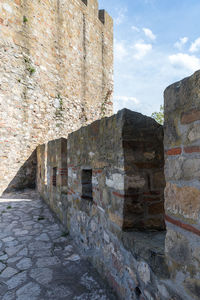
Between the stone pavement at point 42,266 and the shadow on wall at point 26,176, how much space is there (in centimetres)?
285

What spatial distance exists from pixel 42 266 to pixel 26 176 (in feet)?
16.8

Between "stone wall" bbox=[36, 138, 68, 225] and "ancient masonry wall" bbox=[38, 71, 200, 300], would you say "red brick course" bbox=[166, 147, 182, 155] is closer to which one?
"ancient masonry wall" bbox=[38, 71, 200, 300]

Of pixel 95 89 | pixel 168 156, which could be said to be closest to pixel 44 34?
pixel 95 89

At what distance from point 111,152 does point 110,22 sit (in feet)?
39.6

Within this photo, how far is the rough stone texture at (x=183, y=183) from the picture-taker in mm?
960

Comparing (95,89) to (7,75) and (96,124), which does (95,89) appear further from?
(96,124)

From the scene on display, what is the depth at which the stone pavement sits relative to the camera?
6.25 feet

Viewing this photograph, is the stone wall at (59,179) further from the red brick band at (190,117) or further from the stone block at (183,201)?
the red brick band at (190,117)

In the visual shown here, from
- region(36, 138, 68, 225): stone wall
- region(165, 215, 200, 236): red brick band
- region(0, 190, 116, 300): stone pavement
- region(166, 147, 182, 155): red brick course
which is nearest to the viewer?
region(165, 215, 200, 236): red brick band

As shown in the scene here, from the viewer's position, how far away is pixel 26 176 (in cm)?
716

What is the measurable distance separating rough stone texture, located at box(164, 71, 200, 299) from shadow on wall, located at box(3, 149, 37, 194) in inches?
257

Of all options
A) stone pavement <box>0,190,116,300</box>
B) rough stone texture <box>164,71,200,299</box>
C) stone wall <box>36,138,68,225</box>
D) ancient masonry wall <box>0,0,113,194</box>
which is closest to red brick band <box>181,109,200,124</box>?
rough stone texture <box>164,71,200,299</box>

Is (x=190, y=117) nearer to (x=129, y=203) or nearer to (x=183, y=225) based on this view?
(x=183, y=225)

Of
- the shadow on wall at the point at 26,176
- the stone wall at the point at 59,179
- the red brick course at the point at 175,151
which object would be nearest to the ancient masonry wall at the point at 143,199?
the red brick course at the point at 175,151
